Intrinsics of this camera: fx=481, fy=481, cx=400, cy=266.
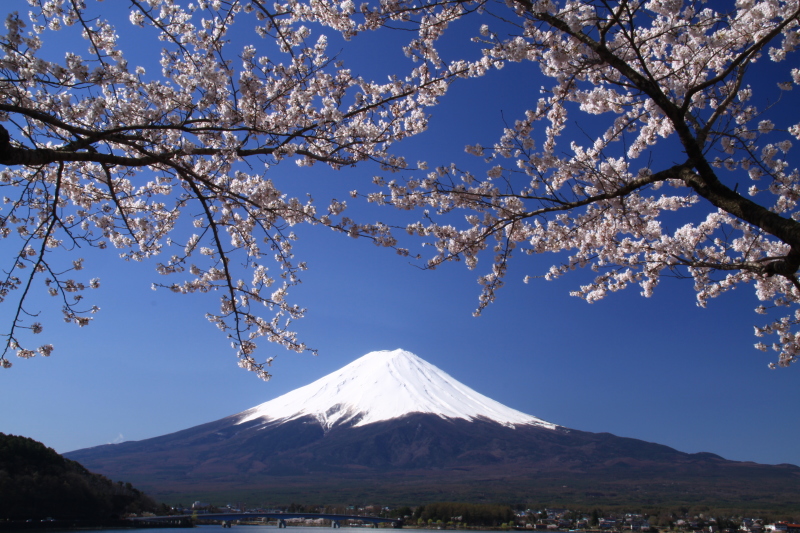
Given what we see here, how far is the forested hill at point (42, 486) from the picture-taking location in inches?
722

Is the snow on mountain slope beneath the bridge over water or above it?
above

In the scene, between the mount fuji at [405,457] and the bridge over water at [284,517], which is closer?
the bridge over water at [284,517]

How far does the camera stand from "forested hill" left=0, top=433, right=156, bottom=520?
722 inches

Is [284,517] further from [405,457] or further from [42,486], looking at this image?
[405,457]

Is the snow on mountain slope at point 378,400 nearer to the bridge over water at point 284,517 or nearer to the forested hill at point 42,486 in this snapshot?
the bridge over water at point 284,517

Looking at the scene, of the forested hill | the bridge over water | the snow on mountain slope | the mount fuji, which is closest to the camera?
the forested hill

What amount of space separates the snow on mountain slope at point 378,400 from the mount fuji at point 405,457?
1.09 ft

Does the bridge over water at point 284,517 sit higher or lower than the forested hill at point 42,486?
lower

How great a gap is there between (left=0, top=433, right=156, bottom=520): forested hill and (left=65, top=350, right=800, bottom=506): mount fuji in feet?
109

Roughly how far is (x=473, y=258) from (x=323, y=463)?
85.8m

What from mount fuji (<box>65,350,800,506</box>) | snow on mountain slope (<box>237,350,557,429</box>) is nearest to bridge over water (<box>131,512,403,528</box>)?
mount fuji (<box>65,350,800,506</box>)

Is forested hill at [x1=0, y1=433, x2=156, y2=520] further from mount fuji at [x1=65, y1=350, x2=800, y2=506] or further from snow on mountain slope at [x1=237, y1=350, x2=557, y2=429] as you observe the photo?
snow on mountain slope at [x1=237, y1=350, x2=557, y2=429]

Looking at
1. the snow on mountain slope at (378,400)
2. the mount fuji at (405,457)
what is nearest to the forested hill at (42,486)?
the mount fuji at (405,457)

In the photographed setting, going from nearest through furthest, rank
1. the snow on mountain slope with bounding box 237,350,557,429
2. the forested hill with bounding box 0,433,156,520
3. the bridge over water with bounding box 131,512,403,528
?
the forested hill with bounding box 0,433,156,520, the bridge over water with bounding box 131,512,403,528, the snow on mountain slope with bounding box 237,350,557,429
